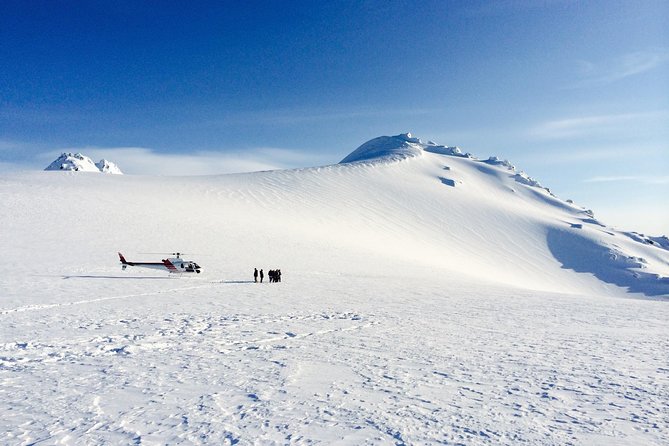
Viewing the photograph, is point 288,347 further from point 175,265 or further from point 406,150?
point 406,150

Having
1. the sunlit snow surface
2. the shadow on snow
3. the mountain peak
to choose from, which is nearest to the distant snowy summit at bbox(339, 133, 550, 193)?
the mountain peak

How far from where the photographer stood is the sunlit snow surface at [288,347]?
7102mm

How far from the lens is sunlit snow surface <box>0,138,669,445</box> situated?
23.3 ft

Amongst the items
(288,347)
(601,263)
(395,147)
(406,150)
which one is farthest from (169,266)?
(395,147)

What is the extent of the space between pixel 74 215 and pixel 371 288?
1221 inches

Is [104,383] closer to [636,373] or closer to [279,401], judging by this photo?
[279,401]

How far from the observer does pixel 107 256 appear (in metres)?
30.0

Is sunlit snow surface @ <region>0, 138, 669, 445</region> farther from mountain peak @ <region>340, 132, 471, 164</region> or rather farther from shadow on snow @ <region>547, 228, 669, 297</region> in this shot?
mountain peak @ <region>340, 132, 471, 164</region>

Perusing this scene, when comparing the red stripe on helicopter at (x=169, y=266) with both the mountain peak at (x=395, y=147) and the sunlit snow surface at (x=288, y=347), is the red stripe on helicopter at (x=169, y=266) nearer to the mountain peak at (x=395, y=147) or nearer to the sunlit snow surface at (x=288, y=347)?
the sunlit snow surface at (x=288, y=347)

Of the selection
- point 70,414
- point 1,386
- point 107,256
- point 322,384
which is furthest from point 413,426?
point 107,256

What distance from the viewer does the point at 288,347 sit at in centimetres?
Result: 1181

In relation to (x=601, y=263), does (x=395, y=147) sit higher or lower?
higher

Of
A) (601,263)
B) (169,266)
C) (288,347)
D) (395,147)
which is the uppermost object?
(395,147)

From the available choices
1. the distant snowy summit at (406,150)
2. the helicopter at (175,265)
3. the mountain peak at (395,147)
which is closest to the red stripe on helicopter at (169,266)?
the helicopter at (175,265)
